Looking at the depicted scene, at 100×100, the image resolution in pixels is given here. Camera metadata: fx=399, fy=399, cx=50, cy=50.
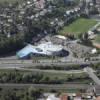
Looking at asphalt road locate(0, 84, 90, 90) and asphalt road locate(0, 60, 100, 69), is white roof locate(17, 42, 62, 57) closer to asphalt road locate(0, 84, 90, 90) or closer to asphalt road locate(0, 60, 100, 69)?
asphalt road locate(0, 60, 100, 69)

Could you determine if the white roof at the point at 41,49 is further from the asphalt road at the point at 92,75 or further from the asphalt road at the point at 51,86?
the asphalt road at the point at 51,86

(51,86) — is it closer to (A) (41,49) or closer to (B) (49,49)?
(B) (49,49)

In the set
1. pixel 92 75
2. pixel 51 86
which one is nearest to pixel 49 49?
pixel 92 75

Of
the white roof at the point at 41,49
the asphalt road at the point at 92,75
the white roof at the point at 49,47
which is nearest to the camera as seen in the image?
the asphalt road at the point at 92,75

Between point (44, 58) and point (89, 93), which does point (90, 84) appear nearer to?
point (89, 93)

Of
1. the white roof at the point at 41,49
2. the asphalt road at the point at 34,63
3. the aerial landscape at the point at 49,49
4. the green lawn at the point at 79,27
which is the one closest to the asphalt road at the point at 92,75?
the aerial landscape at the point at 49,49

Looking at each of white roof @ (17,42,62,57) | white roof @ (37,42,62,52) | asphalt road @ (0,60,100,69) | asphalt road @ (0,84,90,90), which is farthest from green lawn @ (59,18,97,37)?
asphalt road @ (0,84,90,90)

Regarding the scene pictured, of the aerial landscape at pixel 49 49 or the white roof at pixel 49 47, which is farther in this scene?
the white roof at pixel 49 47

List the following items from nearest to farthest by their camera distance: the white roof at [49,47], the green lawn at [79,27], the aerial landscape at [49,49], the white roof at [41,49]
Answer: the aerial landscape at [49,49] → the white roof at [41,49] → the white roof at [49,47] → the green lawn at [79,27]
